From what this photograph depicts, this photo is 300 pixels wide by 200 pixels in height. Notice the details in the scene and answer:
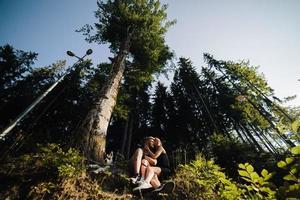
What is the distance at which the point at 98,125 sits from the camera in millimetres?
7121

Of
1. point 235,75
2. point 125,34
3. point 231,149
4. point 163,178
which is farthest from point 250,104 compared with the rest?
point 163,178

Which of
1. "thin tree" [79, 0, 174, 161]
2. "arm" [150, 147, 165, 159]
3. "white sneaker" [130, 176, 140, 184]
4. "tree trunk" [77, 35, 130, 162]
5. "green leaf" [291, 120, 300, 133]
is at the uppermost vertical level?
"thin tree" [79, 0, 174, 161]

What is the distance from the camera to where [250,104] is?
1988 cm

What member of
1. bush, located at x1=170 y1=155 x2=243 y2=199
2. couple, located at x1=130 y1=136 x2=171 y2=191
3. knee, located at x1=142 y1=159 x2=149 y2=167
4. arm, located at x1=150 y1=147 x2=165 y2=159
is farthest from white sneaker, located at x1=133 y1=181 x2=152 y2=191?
arm, located at x1=150 y1=147 x2=165 y2=159

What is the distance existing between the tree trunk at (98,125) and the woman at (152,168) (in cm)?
163

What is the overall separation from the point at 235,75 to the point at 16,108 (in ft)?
65.8

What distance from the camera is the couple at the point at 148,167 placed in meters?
4.53

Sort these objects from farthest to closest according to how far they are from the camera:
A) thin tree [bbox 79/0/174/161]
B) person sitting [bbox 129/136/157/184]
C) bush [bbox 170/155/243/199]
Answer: thin tree [bbox 79/0/174/161], person sitting [bbox 129/136/157/184], bush [bbox 170/155/243/199]

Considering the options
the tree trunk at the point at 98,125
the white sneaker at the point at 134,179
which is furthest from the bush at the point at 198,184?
the tree trunk at the point at 98,125

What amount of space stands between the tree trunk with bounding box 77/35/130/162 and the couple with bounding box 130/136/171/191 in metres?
1.56

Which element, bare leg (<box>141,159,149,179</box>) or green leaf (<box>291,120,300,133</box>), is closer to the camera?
green leaf (<box>291,120,300,133</box>)

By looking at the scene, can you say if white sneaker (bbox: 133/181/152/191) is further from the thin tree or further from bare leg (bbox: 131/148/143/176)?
the thin tree

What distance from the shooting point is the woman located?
179 inches

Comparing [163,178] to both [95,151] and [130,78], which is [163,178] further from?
[130,78]
